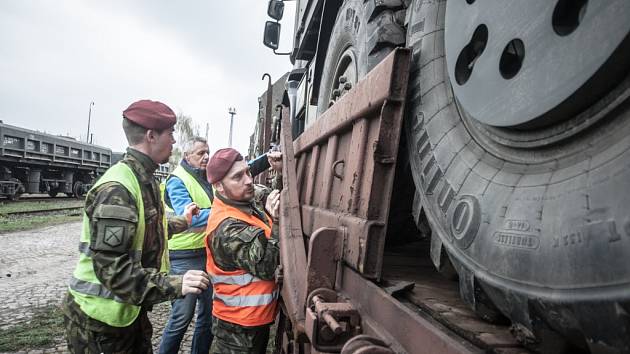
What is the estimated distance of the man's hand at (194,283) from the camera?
1.93m

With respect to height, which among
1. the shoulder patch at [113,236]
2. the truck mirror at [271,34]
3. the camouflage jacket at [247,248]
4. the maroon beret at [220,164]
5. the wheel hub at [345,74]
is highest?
the truck mirror at [271,34]

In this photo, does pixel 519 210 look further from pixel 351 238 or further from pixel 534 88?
pixel 351 238

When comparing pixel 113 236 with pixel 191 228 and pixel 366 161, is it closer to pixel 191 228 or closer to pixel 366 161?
pixel 366 161

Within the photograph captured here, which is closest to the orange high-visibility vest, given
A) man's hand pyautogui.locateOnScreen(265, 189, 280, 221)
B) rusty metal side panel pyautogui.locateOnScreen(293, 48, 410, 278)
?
man's hand pyautogui.locateOnScreen(265, 189, 280, 221)

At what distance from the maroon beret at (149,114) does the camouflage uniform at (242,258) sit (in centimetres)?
63

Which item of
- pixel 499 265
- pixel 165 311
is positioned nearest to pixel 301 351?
pixel 499 265

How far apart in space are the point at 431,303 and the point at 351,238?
34 cm

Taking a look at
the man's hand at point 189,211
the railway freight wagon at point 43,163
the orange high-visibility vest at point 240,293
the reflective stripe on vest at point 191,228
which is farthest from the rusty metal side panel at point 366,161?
the railway freight wagon at point 43,163

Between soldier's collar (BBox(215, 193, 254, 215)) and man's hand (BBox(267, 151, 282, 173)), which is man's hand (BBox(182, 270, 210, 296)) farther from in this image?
man's hand (BBox(267, 151, 282, 173))

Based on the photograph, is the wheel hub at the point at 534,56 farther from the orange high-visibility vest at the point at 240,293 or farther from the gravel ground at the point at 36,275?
the gravel ground at the point at 36,275

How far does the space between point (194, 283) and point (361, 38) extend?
1.55 meters

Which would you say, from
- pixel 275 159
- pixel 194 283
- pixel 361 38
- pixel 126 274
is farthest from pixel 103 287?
pixel 361 38

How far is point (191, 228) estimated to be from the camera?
3.34m

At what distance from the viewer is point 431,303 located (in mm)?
1164
